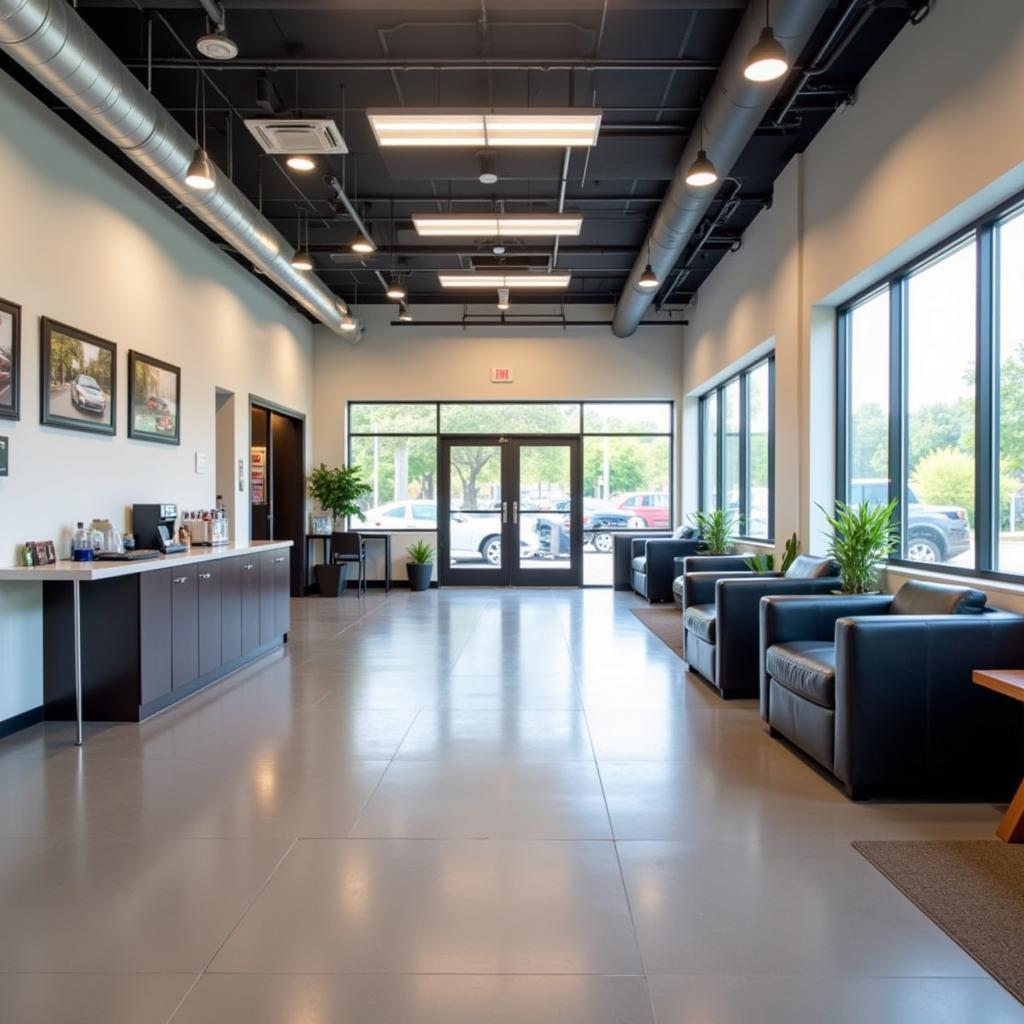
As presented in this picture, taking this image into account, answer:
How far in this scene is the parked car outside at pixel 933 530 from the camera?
4.63 meters

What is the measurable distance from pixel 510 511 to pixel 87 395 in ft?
24.2

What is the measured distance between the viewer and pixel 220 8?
161 inches

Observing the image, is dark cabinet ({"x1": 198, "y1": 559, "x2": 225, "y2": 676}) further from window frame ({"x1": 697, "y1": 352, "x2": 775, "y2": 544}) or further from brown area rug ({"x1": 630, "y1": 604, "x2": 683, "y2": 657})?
window frame ({"x1": 697, "y1": 352, "x2": 775, "y2": 544})

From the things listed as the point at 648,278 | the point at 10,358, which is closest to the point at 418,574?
the point at 648,278

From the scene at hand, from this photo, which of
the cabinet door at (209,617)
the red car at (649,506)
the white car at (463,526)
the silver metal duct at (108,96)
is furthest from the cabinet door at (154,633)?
the red car at (649,506)

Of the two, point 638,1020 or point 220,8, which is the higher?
point 220,8

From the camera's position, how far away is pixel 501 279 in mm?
8391

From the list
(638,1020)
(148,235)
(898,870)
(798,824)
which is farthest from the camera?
(148,235)

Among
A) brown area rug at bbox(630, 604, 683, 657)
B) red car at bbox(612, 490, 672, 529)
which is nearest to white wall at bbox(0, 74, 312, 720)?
brown area rug at bbox(630, 604, 683, 657)

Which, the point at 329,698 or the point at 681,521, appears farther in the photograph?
the point at 681,521

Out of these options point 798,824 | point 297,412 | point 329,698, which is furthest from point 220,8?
point 297,412

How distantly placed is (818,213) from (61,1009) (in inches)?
262

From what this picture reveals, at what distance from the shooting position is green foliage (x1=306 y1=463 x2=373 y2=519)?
11016mm

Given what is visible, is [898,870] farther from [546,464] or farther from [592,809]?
[546,464]
